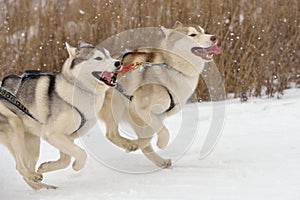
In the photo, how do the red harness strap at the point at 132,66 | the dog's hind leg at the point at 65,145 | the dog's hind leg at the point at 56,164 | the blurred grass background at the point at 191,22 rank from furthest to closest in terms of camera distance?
the blurred grass background at the point at 191,22
the red harness strap at the point at 132,66
the dog's hind leg at the point at 56,164
the dog's hind leg at the point at 65,145

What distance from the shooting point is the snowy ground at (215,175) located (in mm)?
4102

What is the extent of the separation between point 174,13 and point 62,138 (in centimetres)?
437

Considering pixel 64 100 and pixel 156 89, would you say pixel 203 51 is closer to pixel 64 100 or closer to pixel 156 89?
pixel 156 89

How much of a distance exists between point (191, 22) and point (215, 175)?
404 cm

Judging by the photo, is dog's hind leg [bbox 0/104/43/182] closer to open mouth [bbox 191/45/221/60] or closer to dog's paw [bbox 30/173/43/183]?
dog's paw [bbox 30/173/43/183]

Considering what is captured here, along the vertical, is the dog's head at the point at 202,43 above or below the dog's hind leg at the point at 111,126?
above

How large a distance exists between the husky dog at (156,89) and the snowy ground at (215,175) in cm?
42

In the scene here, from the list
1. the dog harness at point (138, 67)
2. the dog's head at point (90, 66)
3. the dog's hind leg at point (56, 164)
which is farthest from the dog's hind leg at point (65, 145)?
the dog harness at point (138, 67)

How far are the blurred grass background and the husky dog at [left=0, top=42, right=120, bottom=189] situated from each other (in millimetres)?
3598

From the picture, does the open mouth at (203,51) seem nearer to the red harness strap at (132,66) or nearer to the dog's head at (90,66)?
the red harness strap at (132,66)

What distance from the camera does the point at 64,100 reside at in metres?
4.43

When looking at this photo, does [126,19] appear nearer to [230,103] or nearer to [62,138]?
[230,103]

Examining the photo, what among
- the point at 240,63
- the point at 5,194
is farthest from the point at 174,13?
the point at 5,194

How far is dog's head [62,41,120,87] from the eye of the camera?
4.36 meters
